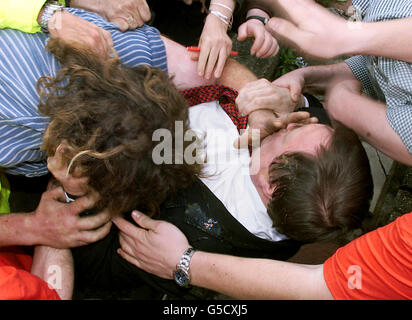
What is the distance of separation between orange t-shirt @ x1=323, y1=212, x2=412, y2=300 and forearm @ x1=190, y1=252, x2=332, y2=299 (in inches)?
3.5

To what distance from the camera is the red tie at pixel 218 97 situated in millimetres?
2100

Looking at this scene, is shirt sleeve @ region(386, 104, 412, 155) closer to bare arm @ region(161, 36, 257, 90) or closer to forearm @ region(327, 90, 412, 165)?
forearm @ region(327, 90, 412, 165)

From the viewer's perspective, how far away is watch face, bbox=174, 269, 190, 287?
182cm

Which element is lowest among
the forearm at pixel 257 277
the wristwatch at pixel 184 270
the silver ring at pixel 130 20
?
the wristwatch at pixel 184 270

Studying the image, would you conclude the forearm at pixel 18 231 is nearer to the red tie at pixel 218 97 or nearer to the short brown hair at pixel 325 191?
the red tie at pixel 218 97

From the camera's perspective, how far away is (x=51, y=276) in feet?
5.83

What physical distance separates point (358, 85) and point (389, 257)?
1056 millimetres

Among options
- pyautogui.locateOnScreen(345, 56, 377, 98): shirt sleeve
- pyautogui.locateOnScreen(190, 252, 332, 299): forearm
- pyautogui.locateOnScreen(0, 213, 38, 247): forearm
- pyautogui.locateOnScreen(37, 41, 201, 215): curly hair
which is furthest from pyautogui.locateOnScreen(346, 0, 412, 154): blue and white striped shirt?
pyautogui.locateOnScreen(0, 213, 38, 247): forearm

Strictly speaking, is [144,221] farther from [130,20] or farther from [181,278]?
[130,20]

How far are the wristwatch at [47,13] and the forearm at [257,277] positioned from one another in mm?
1308

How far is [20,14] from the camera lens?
62.6 inches

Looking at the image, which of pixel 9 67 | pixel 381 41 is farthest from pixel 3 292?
pixel 381 41

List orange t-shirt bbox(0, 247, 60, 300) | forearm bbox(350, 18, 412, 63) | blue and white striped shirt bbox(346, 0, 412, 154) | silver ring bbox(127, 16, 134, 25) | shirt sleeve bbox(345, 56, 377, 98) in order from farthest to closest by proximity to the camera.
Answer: shirt sleeve bbox(345, 56, 377, 98)
silver ring bbox(127, 16, 134, 25)
blue and white striped shirt bbox(346, 0, 412, 154)
forearm bbox(350, 18, 412, 63)
orange t-shirt bbox(0, 247, 60, 300)

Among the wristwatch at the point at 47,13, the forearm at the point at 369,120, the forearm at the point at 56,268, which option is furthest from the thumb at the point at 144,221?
the forearm at the point at 369,120
